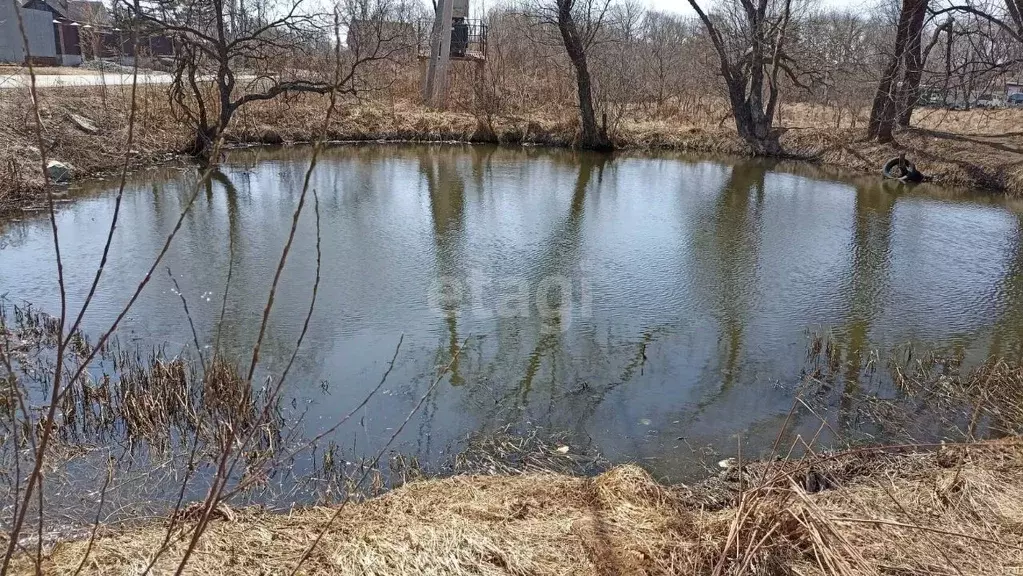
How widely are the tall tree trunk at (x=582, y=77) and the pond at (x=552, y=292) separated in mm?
5378

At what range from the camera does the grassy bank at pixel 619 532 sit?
8.58 ft

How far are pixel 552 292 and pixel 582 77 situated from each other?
11094 mm

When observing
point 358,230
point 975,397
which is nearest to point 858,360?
point 975,397

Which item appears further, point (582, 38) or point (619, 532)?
point (582, 38)

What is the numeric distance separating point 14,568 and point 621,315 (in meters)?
4.82

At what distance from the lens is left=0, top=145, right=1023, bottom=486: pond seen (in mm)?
4852

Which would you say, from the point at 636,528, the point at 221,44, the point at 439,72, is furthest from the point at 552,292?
the point at 439,72

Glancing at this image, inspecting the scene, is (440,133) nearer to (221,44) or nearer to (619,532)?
(221,44)

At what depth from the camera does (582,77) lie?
16938 mm

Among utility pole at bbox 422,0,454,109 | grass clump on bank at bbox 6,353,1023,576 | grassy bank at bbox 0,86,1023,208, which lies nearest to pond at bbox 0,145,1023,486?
grass clump on bank at bbox 6,353,1023,576

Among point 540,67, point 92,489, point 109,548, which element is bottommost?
point 92,489

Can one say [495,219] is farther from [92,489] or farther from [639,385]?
[92,489]

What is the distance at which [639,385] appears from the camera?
5207mm

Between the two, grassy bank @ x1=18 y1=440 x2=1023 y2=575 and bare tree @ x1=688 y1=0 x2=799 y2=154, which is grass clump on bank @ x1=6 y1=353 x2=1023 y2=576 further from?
bare tree @ x1=688 y1=0 x2=799 y2=154
